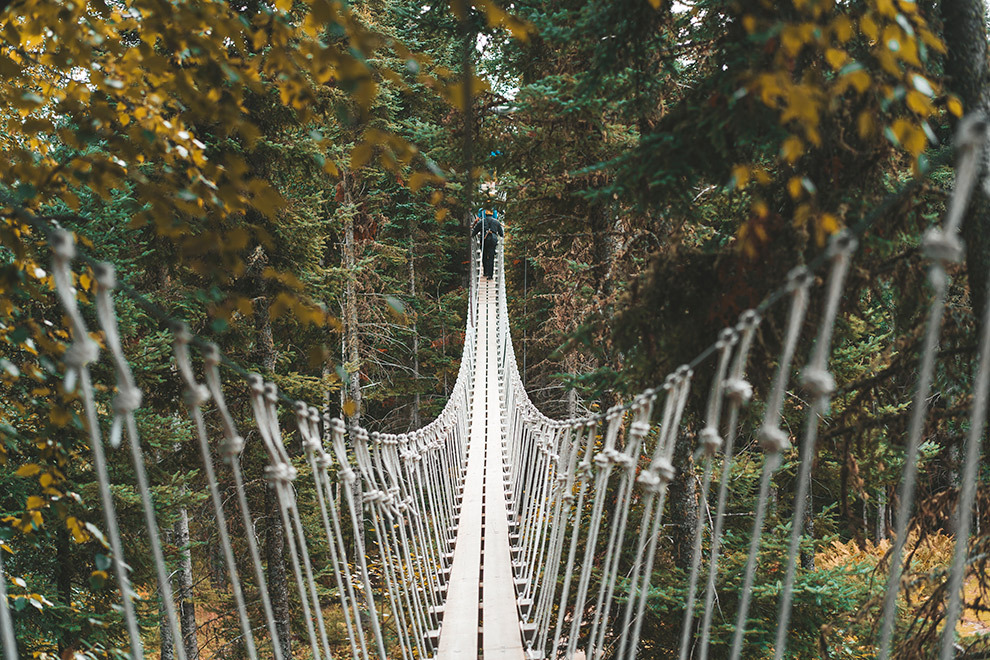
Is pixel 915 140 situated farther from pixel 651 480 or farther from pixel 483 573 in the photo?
pixel 483 573

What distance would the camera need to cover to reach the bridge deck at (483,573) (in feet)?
7.16

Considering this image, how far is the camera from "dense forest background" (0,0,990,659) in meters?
1.34

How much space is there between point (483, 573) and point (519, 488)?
117 centimetres

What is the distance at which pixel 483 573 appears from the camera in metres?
2.75

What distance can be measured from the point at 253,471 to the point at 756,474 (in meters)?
4.30

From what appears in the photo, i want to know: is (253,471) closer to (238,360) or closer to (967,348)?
(238,360)

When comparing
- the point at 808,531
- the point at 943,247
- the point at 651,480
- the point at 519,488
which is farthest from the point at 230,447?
the point at 808,531

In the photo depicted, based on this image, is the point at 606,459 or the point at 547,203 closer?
the point at 606,459

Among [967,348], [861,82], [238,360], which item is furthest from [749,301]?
[238,360]

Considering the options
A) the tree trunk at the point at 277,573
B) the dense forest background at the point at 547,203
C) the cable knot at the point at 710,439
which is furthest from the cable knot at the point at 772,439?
the tree trunk at the point at 277,573

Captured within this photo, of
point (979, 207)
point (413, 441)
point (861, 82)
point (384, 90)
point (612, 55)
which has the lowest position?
point (413, 441)

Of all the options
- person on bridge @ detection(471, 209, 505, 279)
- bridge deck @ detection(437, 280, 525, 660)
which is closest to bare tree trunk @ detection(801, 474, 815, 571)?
bridge deck @ detection(437, 280, 525, 660)

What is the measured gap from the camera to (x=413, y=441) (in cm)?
322

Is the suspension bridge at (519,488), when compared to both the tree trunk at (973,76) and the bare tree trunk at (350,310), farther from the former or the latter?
the bare tree trunk at (350,310)
